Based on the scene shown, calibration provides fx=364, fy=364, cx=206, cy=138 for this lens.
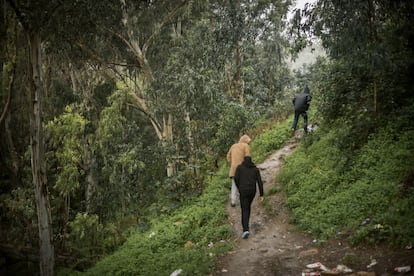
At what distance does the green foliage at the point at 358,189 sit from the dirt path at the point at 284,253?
28 cm

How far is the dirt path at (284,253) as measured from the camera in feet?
17.8

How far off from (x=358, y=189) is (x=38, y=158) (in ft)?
25.0

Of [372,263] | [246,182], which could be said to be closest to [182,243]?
[246,182]

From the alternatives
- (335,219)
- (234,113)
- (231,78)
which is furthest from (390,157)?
(231,78)

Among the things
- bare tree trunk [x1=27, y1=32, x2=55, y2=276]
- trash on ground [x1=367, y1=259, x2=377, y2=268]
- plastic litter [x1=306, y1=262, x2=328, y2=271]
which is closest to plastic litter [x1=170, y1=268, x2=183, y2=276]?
plastic litter [x1=306, y1=262, x2=328, y2=271]

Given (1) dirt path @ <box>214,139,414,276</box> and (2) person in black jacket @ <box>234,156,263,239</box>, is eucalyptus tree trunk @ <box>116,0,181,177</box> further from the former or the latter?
(2) person in black jacket @ <box>234,156,263,239</box>

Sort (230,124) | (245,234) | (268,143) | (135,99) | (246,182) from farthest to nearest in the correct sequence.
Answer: (135,99) < (268,143) < (230,124) < (245,234) < (246,182)

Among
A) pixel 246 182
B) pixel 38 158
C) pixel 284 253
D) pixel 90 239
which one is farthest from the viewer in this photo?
pixel 90 239

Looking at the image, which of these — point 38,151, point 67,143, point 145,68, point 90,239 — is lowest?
point 90,239

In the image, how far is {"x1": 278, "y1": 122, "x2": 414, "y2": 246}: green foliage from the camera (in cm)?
609

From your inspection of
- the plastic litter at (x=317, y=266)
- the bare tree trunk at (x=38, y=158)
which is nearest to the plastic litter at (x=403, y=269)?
the plastic litter at (x=317, y=266)

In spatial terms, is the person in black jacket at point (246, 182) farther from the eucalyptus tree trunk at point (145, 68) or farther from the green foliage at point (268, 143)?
the eucalyptus tree trunk at point (145, 68)

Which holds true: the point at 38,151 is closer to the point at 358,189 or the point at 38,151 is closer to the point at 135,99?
the point at 135,99

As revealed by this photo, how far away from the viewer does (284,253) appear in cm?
681
